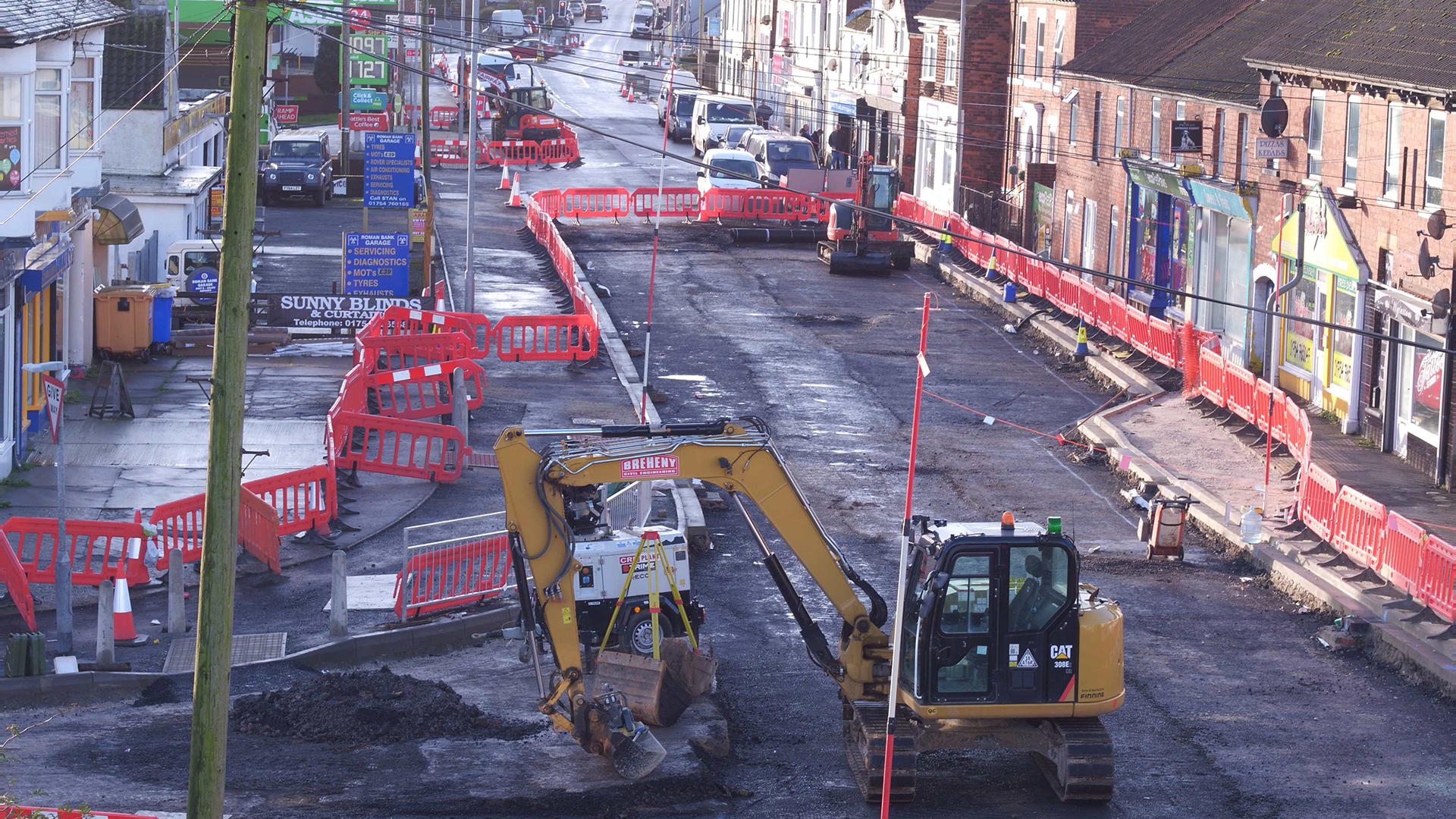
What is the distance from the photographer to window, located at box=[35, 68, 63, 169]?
2278 cm

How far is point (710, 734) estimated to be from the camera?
49.2ft

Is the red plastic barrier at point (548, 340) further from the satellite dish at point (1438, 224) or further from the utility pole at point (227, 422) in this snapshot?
the utility pole at point (227, 422)

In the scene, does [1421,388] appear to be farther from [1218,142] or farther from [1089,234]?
[1089,234]

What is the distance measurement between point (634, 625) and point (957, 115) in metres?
36.6

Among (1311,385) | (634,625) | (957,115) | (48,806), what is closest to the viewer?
(48,806)

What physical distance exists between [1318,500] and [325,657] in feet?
40.4

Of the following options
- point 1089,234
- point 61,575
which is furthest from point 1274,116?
point 61,575

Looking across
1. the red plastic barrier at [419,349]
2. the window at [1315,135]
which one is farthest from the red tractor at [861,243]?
the red plastic barrier at [419,349]

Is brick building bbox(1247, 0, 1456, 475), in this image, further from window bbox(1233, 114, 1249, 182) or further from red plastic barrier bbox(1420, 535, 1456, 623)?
red plastic barrier bbox(1420, 535, 1456, 623)

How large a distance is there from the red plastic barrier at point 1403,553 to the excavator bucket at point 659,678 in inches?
318

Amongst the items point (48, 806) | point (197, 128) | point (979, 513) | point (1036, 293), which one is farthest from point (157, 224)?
point (48, 806)

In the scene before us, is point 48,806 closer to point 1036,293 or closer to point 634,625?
point 634,625

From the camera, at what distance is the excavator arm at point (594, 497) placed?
539 inches

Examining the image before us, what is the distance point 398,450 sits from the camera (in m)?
24.9
